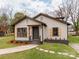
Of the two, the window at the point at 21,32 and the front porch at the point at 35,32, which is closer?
the front porch at the point at 35,32

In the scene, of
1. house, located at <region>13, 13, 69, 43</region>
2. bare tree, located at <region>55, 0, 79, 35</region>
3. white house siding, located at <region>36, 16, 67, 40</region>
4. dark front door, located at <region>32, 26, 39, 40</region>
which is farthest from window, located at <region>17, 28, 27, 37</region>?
bare tree, located at <region>55, 0, 79, 35</region>

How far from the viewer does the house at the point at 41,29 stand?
2931 centimetres

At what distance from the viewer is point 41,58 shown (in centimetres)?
1455

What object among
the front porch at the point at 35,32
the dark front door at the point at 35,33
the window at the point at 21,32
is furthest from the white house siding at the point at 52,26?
the window at the point at 21,32

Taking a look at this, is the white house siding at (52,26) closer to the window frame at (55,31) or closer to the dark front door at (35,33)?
the window frame at (55,31)

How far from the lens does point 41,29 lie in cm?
2942

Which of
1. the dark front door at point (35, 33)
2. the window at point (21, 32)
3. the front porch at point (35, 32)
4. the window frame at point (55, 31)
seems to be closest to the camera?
the front porch at point (35, 32)

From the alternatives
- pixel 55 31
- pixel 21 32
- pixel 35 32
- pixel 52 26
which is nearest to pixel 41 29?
pixel 35 32

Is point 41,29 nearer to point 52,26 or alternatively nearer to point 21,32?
point 52,26

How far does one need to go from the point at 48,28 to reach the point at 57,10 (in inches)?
1033

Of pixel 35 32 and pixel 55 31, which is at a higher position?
pixel 55 31

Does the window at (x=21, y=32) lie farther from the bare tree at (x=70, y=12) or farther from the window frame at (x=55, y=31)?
the bare tree at (x=70, y=12)

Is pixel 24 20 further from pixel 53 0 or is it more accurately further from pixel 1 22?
pixel 1 22

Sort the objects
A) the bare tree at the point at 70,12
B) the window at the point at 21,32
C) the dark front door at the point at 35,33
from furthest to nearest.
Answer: the bare tree at the point at 70,12 → the window at the point at 21,32 → the dark front door at the point at 35,33
